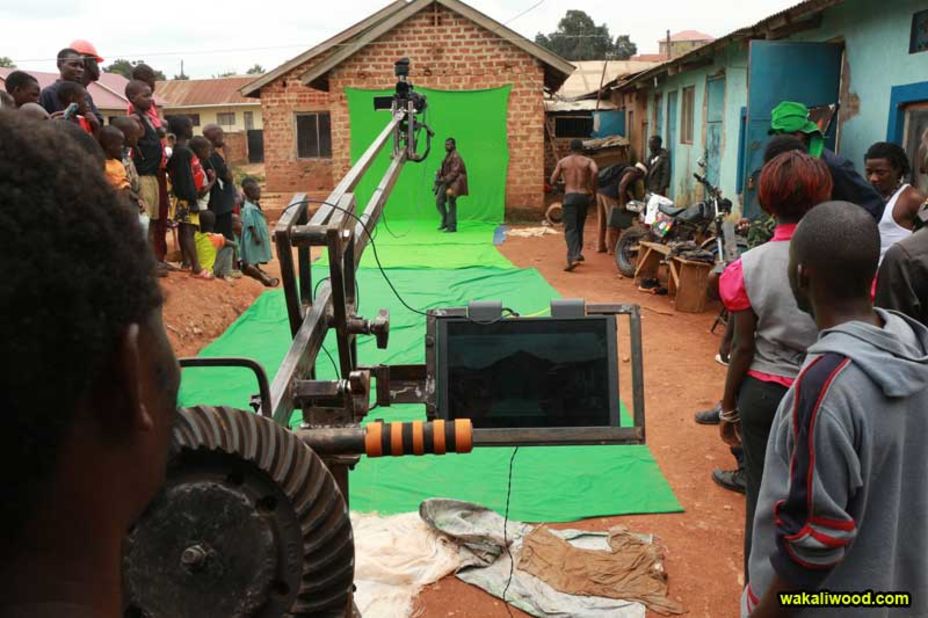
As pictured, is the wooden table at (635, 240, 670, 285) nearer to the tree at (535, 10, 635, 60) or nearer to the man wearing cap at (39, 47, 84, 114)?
the man wearing cap at (39, 47, 84, 114)

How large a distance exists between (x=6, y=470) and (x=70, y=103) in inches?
270

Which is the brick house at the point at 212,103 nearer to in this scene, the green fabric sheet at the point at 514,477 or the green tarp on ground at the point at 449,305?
the green tarp on ground at the point at 449,305

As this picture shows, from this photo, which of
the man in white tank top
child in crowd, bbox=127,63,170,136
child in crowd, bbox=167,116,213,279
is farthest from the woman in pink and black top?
child in crowd, bbox=127,63,170,136

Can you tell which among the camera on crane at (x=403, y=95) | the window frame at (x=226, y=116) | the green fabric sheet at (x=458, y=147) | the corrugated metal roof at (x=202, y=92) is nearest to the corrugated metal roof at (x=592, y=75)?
the green fabric sheet at (x=458, y=147)

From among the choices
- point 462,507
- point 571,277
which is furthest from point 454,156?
point 462,507

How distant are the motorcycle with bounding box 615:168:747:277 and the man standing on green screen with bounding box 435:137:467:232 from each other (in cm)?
499

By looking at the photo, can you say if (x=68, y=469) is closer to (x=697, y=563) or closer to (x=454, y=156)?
(x=697, y=563)

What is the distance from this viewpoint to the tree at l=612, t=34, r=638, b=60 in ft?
173

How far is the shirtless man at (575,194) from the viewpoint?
1074 cm

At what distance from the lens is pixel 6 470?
69 cm

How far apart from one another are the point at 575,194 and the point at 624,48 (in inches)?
1871

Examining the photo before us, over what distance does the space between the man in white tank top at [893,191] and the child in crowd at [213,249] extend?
687 centimetres

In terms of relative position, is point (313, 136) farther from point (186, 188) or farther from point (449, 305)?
point (449, 305)

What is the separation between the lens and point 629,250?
10.3 m
